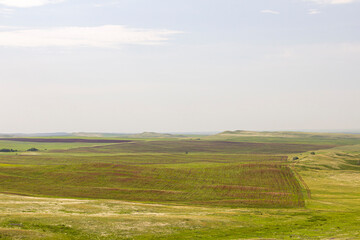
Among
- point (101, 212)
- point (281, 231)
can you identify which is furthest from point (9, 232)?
point (281, 231)

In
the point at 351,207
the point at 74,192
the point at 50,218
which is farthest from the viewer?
the point at 74,192

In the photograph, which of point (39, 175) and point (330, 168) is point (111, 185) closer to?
point (39, 175)

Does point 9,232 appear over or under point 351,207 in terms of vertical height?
over

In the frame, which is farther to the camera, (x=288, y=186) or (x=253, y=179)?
(x=253, y=179)

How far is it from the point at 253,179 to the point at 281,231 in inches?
2231

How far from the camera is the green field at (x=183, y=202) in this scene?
41.4m

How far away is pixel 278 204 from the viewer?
68062 mm

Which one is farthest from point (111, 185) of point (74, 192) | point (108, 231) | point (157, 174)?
point (108, 231)

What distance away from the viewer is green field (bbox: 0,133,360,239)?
41.4 metres

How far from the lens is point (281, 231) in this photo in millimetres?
43938

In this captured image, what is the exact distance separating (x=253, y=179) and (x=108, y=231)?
2614 inches

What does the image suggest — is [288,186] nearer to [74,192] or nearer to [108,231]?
[74,192]

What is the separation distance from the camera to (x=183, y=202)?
71062 millimetres

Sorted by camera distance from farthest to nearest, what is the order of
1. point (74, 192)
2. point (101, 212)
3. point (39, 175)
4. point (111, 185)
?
point (39, 175) → point (111, 185) → point (74, 192) → point (101, 212)
